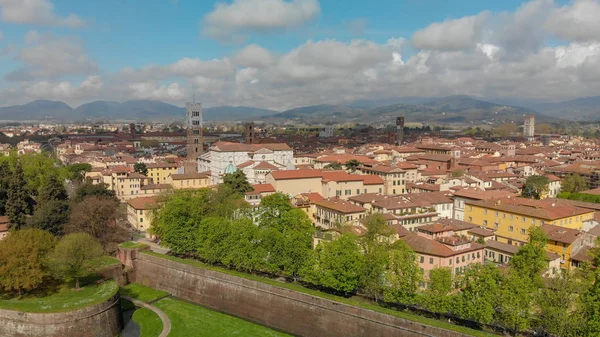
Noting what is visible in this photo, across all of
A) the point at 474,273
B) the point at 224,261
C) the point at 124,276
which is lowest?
the point at 124,276

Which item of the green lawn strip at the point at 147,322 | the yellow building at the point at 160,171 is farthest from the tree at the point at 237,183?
the yellow building at the point at 160,171

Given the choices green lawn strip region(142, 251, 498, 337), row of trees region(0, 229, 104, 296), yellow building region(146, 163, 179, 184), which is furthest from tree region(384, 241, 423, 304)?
yellow building region(146, 163, 179, 184)

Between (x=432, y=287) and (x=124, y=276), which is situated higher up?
(x=432, y=287)

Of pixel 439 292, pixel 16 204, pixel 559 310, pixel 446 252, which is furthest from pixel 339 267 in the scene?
pixel 16 204

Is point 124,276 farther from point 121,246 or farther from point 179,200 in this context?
point 179,200

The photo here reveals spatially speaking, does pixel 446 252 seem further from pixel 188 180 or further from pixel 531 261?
pixel 188 180

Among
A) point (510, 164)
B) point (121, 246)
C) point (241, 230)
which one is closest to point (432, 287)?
point (241, 230)

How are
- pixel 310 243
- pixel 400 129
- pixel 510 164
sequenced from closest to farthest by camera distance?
pixel 310 243 → pixel 510 164 → pixel 400 129
